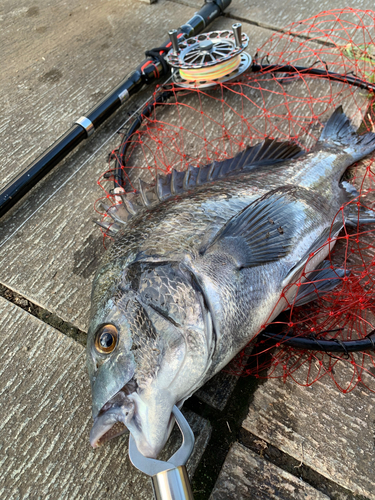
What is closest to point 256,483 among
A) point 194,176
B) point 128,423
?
point 128,423

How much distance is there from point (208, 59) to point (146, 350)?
9.52 feet

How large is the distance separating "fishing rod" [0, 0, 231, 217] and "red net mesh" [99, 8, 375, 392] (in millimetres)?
258

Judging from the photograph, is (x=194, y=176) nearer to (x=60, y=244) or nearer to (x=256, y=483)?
(x=60, y=244)

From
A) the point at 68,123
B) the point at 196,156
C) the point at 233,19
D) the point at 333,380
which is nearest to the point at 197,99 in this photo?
the point at 196,156

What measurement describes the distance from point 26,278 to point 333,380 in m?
2.07

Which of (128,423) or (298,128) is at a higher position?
(128,423)

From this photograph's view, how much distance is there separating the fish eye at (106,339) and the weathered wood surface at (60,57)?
2109mm

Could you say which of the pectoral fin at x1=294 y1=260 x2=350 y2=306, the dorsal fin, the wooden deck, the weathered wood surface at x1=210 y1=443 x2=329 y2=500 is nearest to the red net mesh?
the pectoral fin at x1=294 y1=260 x2=350 y2=306

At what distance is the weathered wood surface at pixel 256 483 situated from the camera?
5.39ft

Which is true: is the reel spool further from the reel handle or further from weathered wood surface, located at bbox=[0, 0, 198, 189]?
the reel handle

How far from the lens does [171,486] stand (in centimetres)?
121

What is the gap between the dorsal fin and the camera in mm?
2101

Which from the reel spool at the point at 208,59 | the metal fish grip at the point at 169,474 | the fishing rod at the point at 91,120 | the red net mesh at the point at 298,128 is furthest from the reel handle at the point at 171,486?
the reel spool at the point at 208,59

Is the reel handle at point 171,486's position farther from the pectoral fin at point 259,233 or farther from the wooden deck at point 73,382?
the pectoral fin at point 259,233
